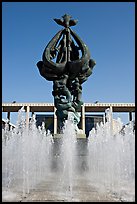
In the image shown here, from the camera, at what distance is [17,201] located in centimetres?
486

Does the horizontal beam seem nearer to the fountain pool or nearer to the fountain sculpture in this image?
the fountain sculpture

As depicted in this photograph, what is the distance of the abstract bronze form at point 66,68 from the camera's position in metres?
9.62

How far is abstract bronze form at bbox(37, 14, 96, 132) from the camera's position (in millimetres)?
9625

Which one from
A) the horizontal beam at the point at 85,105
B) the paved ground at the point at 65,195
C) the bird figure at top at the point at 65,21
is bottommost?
the paved ground at the point at 65,195

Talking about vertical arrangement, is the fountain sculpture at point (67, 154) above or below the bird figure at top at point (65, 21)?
below

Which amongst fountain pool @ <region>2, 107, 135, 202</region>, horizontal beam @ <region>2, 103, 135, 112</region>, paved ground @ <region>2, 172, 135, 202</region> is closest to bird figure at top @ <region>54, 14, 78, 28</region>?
fountain pool @ <region>2, 107, 135, 202</region>

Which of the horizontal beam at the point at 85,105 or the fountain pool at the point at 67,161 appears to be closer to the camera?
the fountain pool at the point at 67,161

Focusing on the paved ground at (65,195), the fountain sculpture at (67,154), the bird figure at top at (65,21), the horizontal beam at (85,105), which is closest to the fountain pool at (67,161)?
the fountain sculpture at (67,154)

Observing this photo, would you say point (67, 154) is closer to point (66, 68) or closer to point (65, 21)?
point (66, 68)

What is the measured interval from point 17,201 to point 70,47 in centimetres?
699

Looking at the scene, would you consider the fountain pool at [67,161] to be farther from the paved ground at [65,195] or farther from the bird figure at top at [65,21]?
the bird figure at top at [65,21]

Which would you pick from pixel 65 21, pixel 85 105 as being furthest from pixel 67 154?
pixel 85 105

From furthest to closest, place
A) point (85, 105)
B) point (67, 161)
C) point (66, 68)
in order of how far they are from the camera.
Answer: point (85, 105)
point (66, 68)
point (67, 161)

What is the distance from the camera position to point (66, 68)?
9.89m
